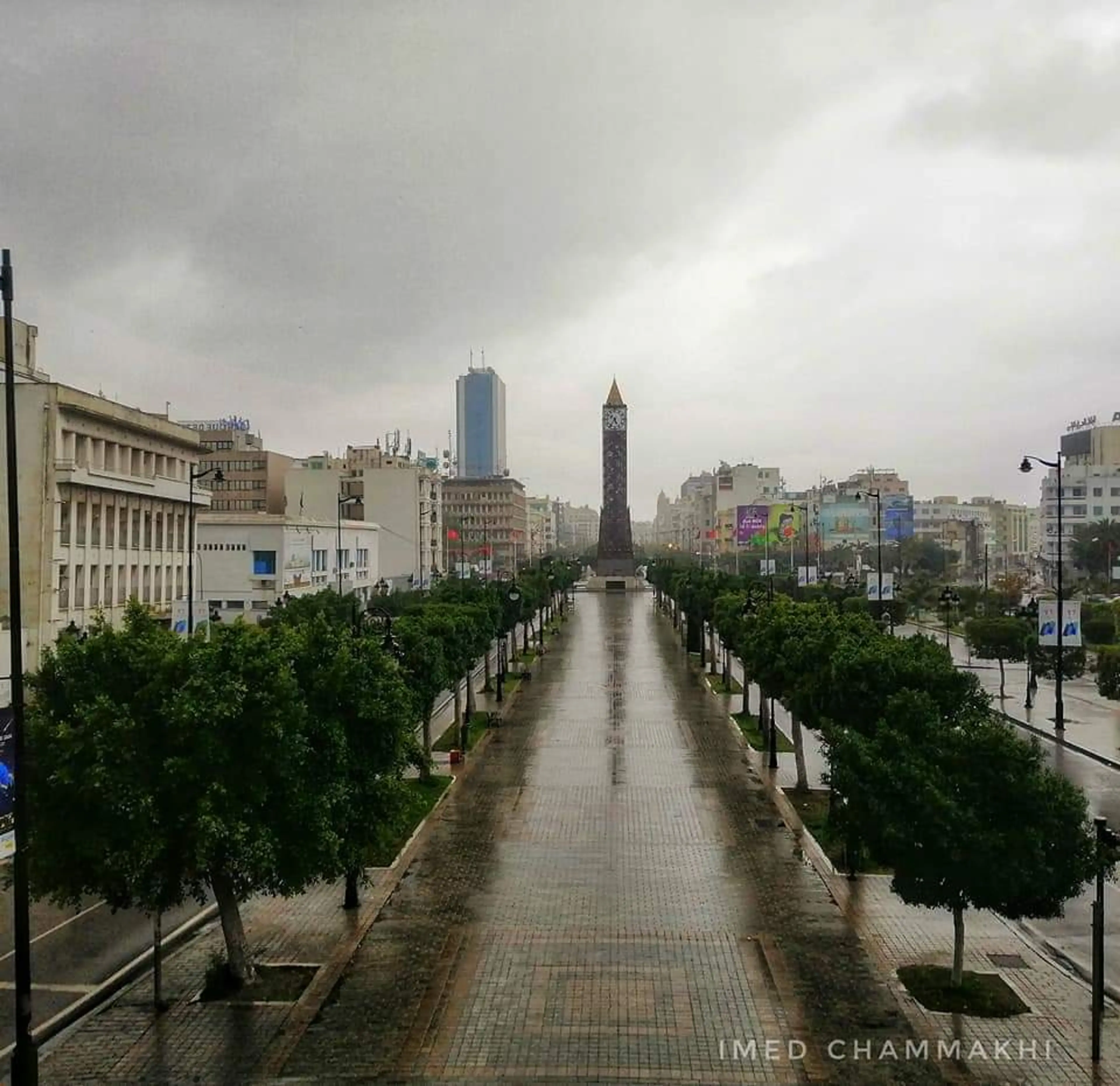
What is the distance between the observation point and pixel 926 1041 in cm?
1326

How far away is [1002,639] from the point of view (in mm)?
47688

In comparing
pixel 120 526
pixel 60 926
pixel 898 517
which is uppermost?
pixel 898 517

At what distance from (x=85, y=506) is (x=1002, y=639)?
39.3 metres

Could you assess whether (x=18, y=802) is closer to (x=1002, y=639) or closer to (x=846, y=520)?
(x=1002, y=639)

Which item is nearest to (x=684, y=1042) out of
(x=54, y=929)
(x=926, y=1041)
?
(x=926, y=1041)

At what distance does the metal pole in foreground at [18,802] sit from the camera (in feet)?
36.9

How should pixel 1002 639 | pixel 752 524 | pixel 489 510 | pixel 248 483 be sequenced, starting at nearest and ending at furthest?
pixel 1002 639 → pixel 248 483 → pixel 752 524 → pixel 489 510

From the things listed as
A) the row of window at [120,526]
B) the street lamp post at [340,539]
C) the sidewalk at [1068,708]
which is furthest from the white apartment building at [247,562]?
the sidewalk at [1068,708]

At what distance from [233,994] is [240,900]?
173cm

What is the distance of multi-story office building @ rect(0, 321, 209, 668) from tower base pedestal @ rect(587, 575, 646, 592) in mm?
94875

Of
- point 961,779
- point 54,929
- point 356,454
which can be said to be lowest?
point 54,929

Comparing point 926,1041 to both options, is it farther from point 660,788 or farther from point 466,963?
point 660,788

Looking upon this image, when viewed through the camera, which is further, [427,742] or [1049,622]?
[1049,622]

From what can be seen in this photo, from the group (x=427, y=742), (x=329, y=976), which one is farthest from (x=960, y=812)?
(x=427, y=742)
